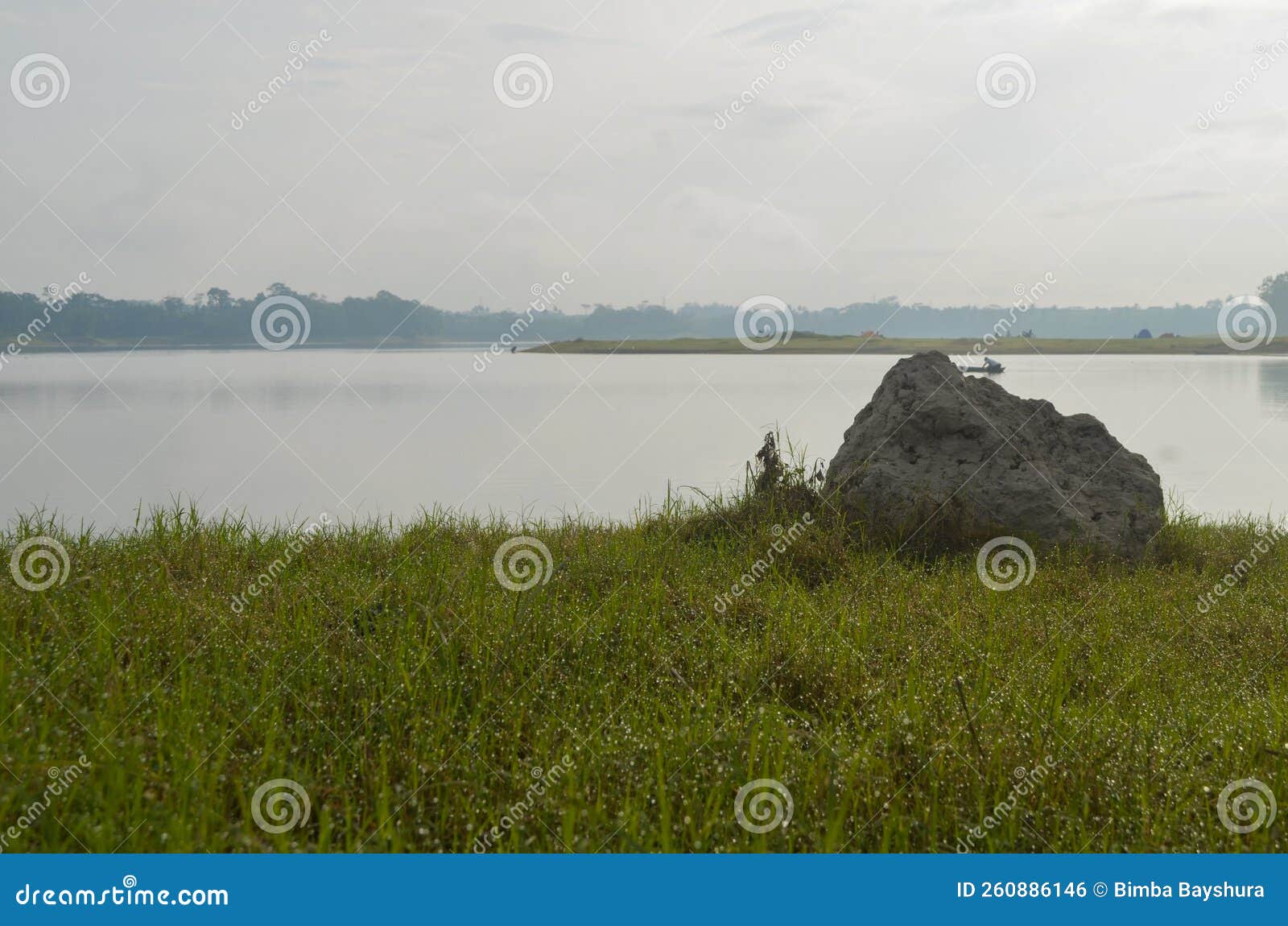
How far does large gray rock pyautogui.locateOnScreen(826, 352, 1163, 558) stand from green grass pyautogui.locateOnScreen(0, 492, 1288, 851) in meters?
0.84

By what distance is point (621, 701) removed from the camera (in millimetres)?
4316

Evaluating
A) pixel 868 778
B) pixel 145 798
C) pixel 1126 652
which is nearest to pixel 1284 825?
pixel 868 778

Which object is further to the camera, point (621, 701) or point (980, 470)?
point (980, 470)

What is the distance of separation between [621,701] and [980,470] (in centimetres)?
446

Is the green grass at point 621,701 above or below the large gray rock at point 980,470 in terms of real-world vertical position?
below

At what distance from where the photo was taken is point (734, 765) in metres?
3.66

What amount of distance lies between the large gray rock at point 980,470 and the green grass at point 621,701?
2.77ft

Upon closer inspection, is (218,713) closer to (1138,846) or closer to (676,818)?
(676,818)

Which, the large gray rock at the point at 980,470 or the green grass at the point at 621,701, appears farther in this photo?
the large gray rock at the point at 980,470

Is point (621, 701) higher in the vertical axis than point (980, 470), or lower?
lower

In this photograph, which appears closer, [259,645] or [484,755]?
[484,755]

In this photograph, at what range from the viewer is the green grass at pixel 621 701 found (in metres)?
3.34

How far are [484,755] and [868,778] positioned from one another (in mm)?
1535

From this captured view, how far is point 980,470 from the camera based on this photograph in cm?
757
